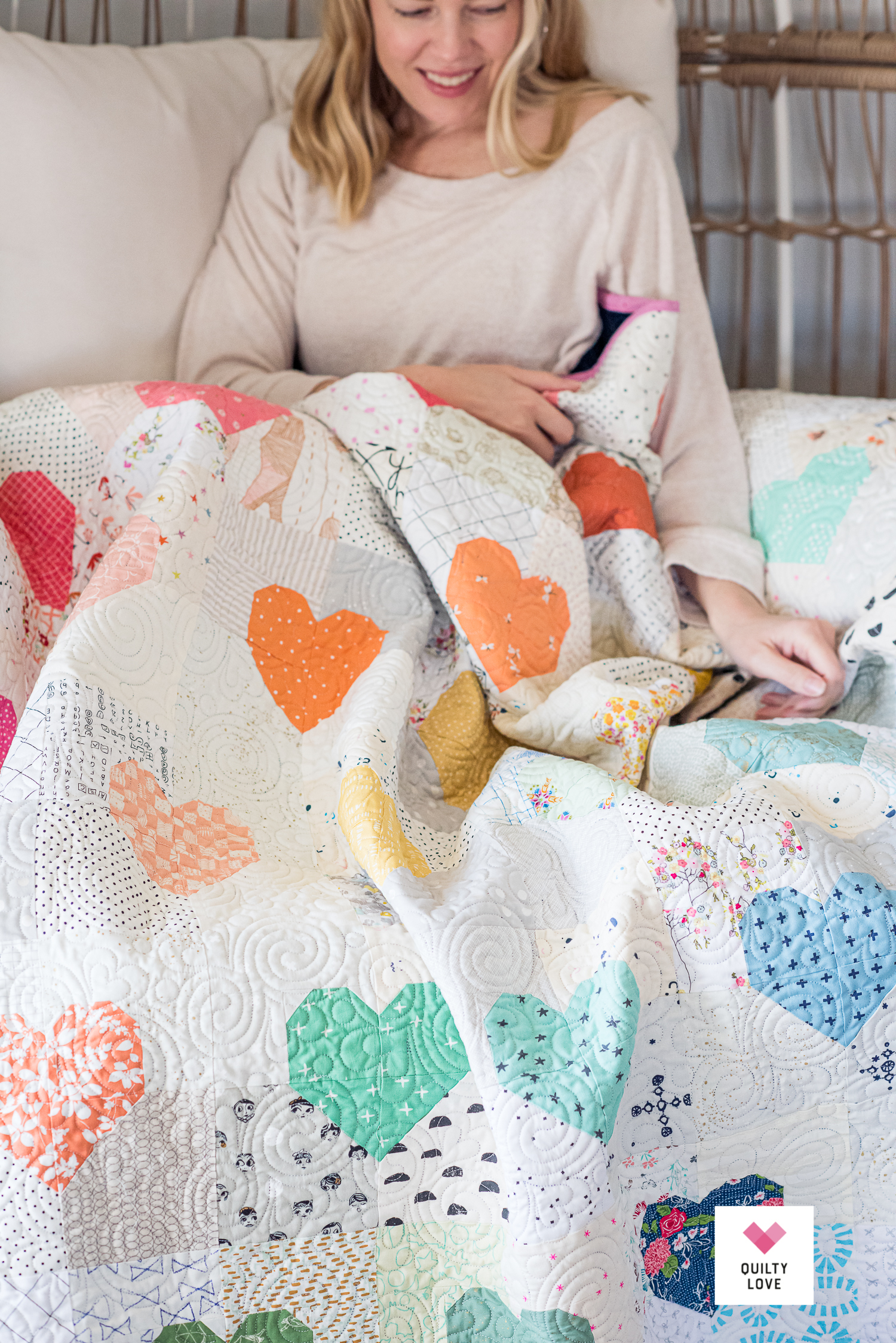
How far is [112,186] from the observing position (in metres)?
1.04

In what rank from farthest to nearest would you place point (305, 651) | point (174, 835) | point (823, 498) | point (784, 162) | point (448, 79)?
point (784, 162)
point (448, 79)
point (823, 498)
point (305, 651)
point (174, 835)

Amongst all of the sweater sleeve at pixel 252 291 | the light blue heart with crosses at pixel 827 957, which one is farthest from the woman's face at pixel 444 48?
the light blue heart with crosses at pixel 827 957

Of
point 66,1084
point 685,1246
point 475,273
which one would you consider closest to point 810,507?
point 475,273

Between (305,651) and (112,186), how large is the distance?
1.79 feet

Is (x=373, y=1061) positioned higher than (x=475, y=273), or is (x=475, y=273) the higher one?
(x=475, y=273)

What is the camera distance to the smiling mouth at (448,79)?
3.64ft

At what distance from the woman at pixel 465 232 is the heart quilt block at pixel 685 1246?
0.60 metres

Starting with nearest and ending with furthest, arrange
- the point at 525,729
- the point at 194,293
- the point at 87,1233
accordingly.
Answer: the point at 87,1233 → the point at 525,729 → the point at 194,293

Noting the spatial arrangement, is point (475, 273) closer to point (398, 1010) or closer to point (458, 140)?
point (458, 140)

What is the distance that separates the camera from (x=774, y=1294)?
626 mm

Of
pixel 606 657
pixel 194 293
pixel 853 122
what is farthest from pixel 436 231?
pixel 853 122

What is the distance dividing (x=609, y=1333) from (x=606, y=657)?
1.87ft

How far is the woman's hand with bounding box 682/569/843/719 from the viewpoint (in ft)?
2.98

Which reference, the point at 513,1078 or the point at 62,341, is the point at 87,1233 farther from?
the point at 62,341
